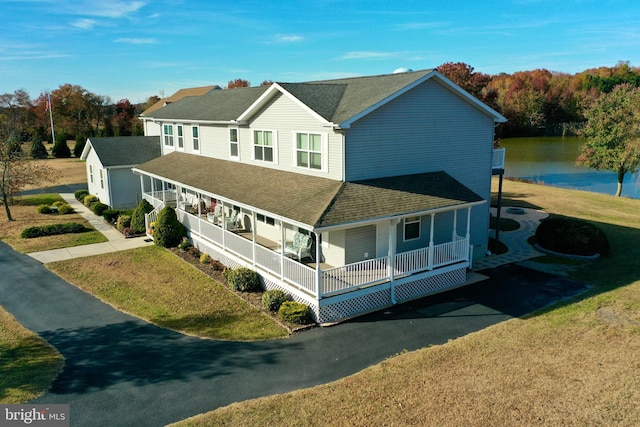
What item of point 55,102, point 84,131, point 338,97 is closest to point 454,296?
point 338,97

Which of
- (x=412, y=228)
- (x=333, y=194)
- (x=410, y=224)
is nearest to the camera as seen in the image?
(x=333, y=194)

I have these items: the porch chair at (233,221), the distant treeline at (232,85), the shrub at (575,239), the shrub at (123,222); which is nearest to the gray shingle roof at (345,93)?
the porch chair at (233,221)

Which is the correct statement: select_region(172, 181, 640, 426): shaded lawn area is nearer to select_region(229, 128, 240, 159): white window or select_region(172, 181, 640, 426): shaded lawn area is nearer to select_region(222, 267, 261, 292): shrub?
select_region(222, 267, 261, 292): shrub

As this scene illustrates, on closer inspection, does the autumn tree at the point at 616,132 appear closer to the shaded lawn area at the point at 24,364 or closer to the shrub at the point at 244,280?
the shrub at the point at 244,280

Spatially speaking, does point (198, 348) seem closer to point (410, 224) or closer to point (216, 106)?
point (410, 224)

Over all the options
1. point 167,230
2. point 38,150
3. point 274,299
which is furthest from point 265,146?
point 38,150

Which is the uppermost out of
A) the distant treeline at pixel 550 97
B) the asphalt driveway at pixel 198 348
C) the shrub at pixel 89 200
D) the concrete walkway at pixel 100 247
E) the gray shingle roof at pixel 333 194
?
the distant treeline at pixel 550 97
